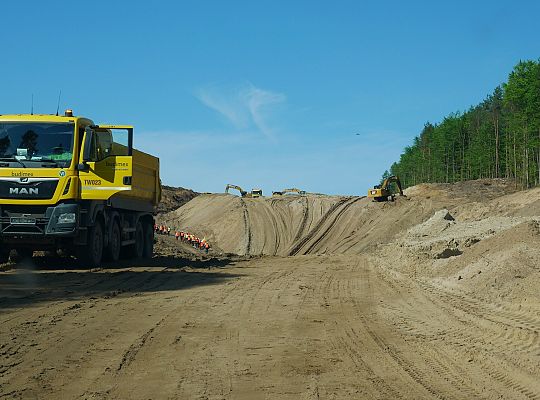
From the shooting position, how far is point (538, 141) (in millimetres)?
63719

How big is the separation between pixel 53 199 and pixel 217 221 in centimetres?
3436

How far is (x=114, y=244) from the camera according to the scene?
20156mm

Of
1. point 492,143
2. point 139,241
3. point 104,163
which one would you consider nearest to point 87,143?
point 104,163

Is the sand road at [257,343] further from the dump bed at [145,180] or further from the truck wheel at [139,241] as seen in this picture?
the truck wheel at [139,241]

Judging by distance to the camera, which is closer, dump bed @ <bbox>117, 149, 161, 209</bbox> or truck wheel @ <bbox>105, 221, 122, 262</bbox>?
truck wheel @ <bbox>105, 221, 122, 262</bbox>

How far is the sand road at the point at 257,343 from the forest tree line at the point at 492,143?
185 feet

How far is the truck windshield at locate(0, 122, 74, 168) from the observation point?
17203mm

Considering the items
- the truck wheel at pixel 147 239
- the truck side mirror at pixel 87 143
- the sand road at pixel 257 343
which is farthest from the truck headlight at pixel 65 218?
the truck wheel at pixel 147 239

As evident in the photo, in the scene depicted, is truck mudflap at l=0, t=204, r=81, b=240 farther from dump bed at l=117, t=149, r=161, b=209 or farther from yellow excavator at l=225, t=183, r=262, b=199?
yellow excavator at l=225, t=183, r=262, b=199

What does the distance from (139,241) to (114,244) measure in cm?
316

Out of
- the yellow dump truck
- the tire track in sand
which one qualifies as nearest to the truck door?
the yellow dump truck

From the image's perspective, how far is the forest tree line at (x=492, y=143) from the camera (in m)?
65.9

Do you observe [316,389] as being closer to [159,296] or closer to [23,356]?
[23,356]

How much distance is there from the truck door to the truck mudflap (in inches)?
31.6
